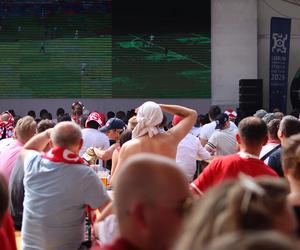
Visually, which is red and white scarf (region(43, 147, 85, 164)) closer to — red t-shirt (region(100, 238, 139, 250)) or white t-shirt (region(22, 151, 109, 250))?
white t-shirt (region(22, 151, 109, 250))

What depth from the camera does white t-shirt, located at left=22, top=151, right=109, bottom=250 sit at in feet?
11.8

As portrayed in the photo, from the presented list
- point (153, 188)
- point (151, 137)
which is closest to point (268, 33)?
point (151, 137)

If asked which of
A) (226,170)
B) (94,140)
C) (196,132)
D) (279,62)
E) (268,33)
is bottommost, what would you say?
(196,132)

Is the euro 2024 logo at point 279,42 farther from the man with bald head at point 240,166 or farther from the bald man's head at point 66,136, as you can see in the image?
the bald man's head at point 66,136

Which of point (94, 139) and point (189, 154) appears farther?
point (94, 139)

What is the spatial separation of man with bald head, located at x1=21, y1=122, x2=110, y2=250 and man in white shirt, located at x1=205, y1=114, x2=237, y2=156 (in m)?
3.81

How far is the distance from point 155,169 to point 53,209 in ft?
6.58

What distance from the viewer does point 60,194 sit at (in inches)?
143

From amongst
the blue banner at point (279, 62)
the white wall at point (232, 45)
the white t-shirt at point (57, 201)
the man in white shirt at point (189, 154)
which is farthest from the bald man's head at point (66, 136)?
the white wall at point (232, 45)

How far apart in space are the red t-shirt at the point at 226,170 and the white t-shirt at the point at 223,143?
3729 millimetres

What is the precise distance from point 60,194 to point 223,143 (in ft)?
13.1

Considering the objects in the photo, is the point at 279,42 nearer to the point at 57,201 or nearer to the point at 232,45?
the point at 232,45

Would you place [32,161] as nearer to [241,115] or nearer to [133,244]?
[133,244]

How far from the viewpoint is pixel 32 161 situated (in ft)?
12.4
